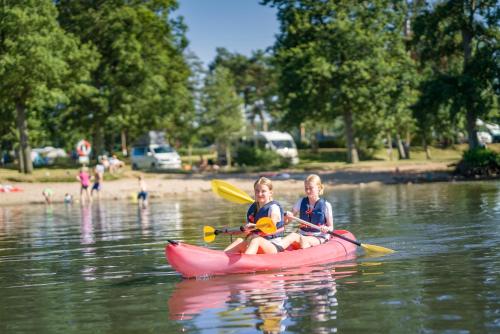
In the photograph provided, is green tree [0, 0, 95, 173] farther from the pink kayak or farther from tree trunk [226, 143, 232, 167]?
the pink kayak

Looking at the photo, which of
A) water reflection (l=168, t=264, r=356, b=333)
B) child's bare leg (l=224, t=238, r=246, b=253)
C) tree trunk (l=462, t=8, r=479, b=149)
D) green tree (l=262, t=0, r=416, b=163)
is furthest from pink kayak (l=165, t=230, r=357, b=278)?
green tree (l=262, t=0, r=416, b=163)

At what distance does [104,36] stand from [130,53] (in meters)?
2.78

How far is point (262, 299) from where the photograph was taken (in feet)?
35.1

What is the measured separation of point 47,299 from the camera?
1155cm

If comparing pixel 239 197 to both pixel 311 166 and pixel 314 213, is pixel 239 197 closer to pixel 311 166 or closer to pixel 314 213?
pixel 314 213

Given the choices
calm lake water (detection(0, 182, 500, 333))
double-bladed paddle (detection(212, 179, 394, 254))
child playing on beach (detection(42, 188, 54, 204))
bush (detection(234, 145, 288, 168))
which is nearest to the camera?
calm lake water (detection(0, 182, 500, 333))

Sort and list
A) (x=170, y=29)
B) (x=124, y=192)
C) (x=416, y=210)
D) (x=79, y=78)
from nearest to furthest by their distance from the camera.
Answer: (x=416, y=210), (x=124, y=192), (x=79, y=78), (x=170, y=29)

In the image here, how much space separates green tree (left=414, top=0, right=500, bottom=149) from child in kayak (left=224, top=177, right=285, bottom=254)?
96.2 feet

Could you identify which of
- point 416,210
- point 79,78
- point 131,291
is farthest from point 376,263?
point 79,78

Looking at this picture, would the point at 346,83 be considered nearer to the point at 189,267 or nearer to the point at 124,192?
the point at 124,192

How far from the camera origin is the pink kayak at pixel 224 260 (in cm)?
1249

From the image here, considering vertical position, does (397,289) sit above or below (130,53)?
below

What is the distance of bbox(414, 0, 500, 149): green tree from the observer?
41.3m

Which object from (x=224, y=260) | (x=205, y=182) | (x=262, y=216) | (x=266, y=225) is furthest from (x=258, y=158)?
(x=224, y=260)
